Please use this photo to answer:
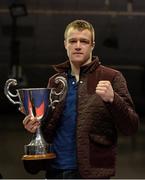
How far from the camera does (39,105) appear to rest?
1532 millimetres

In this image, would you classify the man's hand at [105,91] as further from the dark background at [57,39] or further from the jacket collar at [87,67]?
the dark background at [57,39]

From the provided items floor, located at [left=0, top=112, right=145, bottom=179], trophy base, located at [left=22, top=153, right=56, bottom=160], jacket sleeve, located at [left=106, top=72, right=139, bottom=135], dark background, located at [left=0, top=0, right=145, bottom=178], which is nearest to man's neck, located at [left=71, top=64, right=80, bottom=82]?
jacket sleeve, located at [left=106, top=72, right=139, bottom=135]

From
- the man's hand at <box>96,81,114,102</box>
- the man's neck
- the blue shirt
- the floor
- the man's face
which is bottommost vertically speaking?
the floor

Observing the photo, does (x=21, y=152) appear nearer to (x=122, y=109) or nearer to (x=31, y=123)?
(x=31, y=123)

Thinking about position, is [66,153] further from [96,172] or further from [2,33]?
[2,33]

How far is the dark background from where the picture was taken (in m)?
3.69

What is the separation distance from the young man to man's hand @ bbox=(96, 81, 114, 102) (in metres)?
0.02

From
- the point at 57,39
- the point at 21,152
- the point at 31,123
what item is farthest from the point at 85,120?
the point at 21,152

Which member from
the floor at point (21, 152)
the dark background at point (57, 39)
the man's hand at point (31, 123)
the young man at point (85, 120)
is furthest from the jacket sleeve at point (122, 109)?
the floor at point (21, 152)

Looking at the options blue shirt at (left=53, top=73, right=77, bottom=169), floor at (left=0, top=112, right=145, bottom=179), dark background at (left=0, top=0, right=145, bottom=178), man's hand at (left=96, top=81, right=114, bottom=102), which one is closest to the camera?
man's hand at (left=96, top=81, right=114, bottom=102)

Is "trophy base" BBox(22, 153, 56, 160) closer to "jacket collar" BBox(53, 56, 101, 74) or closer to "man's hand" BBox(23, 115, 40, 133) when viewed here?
"man's hand" BBox(23, 115, 40, 133)

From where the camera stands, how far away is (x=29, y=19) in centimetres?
371

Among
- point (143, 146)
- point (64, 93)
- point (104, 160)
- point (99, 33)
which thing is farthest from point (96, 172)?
point (143, 146)

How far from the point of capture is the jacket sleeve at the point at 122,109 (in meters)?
1.37
